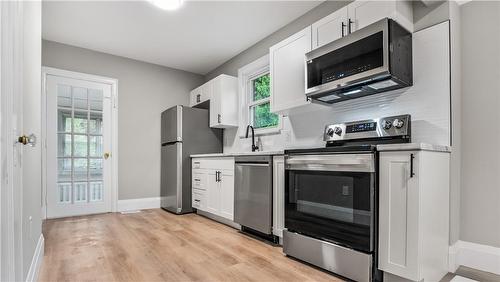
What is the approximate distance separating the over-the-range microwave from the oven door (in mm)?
655

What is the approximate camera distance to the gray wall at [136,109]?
4270 mm

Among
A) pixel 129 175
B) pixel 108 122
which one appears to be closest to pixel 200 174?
pixel 129 175

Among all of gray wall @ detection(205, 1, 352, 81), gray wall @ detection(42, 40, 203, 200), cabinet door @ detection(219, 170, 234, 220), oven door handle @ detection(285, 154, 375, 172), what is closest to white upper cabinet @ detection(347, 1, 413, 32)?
gray wall @ detection(205, 1, 352, 81)

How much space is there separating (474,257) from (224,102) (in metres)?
3.31

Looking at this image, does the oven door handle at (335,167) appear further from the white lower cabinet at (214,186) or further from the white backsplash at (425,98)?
the white lower cabinet at (214,186)

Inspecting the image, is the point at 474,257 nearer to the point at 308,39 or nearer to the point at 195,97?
the point at 308,39

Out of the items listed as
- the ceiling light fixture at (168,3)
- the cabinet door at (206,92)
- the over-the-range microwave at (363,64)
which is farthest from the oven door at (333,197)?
the cabinet door at (206,92)

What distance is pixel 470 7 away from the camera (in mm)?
2102

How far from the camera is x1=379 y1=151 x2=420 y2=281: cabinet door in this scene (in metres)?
1.58

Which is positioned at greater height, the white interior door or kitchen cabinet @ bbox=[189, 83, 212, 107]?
kitchen cabinet @ bbox=[189, 83, 212, 107]

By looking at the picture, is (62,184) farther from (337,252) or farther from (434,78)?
(434,78)

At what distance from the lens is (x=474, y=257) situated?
1985mm

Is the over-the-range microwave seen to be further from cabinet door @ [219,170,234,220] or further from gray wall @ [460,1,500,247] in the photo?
cabinet door @ [219,170,234,220]

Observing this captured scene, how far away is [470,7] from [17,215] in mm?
3279
